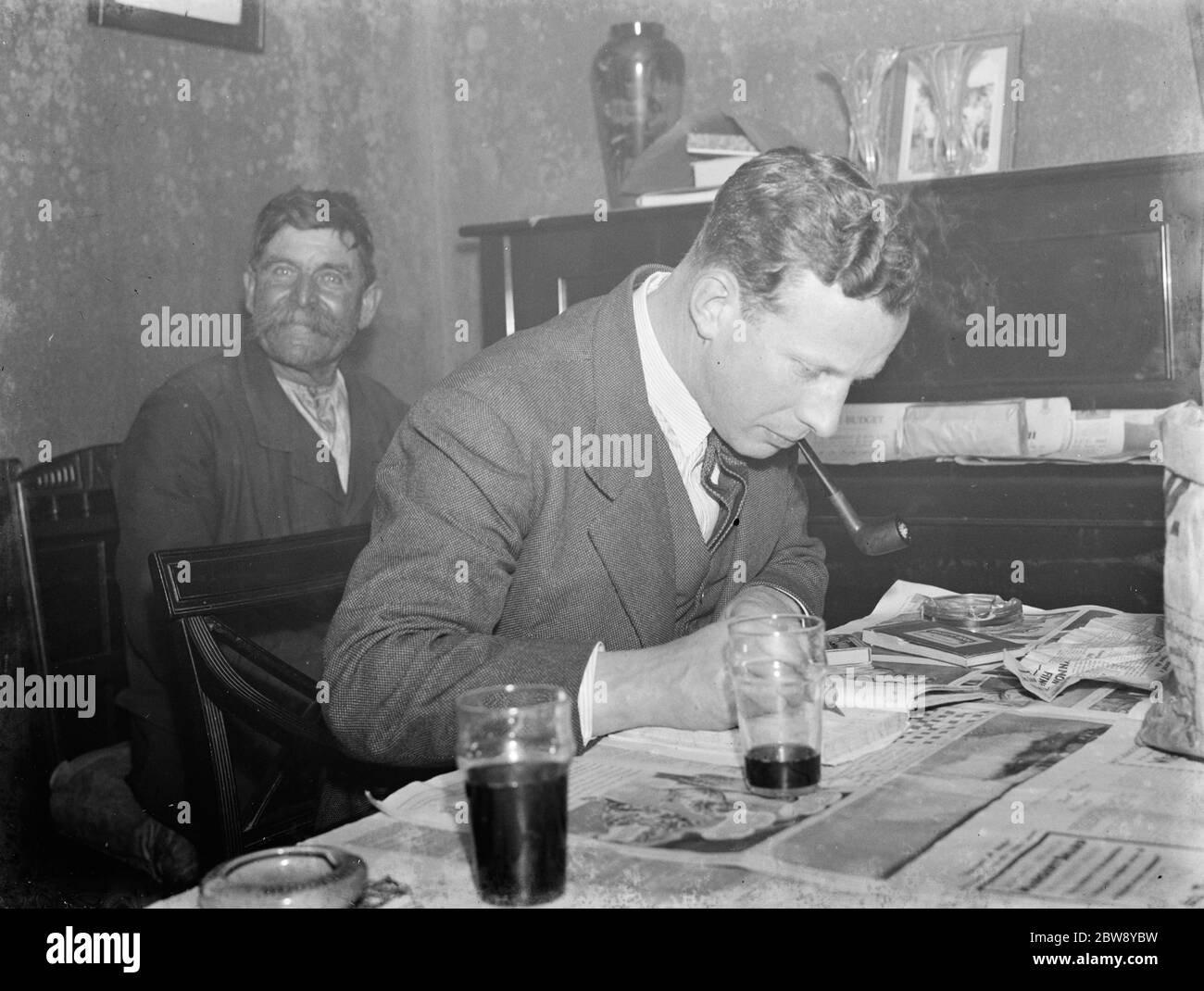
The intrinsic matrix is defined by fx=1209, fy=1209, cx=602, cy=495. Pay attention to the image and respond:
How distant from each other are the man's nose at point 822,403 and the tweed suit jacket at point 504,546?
201mm

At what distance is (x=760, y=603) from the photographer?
5.64 feet

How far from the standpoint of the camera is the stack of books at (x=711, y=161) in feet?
9.11

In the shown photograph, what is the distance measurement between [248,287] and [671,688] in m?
2.42

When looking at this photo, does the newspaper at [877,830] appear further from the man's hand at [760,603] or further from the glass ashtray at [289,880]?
the man's hand at [760,603]

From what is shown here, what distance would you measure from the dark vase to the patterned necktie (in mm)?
1527

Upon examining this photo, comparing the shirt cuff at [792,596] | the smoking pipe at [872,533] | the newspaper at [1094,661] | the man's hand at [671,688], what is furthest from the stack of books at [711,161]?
the man's hand at [671,688]

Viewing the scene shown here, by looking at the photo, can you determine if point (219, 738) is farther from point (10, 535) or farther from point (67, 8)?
point (67, 8)

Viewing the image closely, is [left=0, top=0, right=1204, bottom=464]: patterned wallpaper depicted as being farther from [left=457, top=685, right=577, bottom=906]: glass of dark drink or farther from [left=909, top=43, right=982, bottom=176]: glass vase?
[left=457, top=685, right=577, bottom=906]: glass of dark drink

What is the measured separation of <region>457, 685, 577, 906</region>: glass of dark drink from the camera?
2.79 feet

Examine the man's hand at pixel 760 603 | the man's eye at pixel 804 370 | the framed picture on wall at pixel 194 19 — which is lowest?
the man's hand at pixel 760 603

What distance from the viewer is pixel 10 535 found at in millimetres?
2463

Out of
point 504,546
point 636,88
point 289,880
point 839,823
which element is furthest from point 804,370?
point 636,88

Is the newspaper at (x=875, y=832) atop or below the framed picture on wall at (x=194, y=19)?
below
